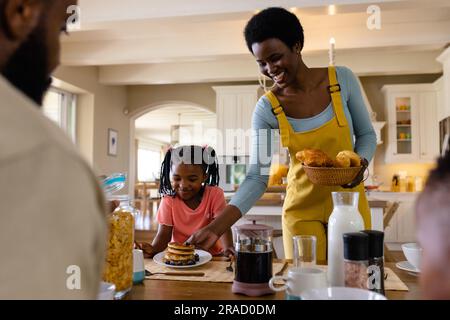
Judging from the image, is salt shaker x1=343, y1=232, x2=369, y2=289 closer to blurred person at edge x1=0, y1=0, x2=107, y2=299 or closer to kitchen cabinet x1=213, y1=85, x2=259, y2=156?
blurred person at edge x1=0, y1=0, x2=107, y2=299

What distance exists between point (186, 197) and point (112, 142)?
491 centimetres

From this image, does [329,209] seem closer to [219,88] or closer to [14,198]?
[14,198]

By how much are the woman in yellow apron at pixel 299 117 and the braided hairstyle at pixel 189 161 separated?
0.50 m

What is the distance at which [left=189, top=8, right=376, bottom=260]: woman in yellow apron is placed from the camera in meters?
1.58

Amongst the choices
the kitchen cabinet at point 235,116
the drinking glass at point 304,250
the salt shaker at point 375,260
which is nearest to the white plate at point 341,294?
the salt shaker at point 375,260

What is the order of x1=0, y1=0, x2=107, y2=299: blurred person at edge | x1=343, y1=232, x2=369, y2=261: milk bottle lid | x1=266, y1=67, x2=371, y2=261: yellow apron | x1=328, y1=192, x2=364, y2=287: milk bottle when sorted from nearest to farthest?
x1=0, y1=0, x2=107, y2=299: blurred person at edge < x1=343, y1=232, x2=369, y2=261: milk bottle lid < x1=328, y1=192, x2=364, y2=287: milk bottle < x1=266, y1=67, x2=371, y2=261: yellow apron

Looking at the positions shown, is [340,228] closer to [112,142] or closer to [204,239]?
[204,239]

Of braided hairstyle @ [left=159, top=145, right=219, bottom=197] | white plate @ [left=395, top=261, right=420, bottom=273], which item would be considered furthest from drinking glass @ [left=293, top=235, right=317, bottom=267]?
braided hairstyle @ [left=159, top=145, right=219, bottom=197]

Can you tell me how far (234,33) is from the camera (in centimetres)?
485

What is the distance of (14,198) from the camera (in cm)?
33

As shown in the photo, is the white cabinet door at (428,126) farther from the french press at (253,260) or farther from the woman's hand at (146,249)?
the french press at (253,260)

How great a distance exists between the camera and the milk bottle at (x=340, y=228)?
3.19ft

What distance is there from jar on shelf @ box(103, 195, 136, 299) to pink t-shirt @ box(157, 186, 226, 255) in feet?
3.29

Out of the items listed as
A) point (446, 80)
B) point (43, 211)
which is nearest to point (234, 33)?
Result: point (446, 80)
